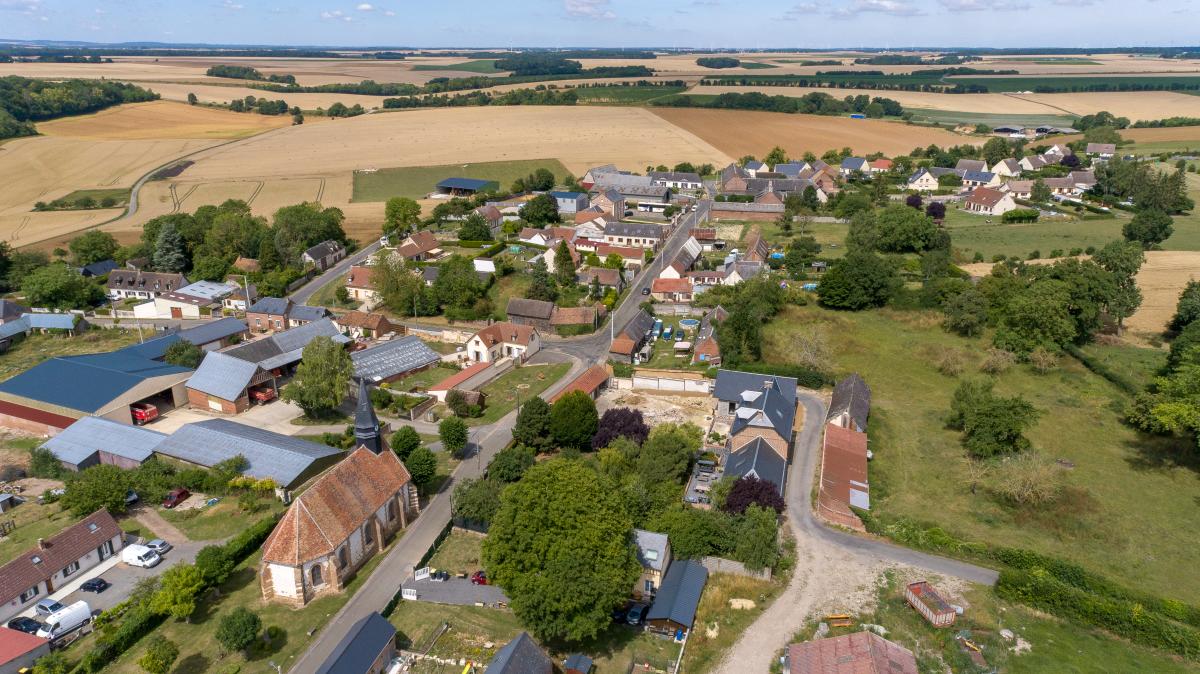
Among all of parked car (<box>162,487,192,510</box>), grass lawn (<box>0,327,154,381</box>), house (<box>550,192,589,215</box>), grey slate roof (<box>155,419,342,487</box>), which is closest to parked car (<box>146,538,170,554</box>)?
parked car (<box>162,487,192,510</box>)

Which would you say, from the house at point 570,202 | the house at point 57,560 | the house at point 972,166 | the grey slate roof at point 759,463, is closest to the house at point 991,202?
the house at point 972,166

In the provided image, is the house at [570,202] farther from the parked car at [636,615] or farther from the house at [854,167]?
the parked car at [636,615]

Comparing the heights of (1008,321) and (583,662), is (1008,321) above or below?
above

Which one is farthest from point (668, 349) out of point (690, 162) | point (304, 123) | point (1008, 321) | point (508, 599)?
point (304, 123)

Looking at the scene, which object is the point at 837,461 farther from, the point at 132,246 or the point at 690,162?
the point at 690,162

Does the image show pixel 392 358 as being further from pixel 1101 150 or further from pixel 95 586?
pixel 1101 150

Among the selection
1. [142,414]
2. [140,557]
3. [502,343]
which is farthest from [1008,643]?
[142,414]

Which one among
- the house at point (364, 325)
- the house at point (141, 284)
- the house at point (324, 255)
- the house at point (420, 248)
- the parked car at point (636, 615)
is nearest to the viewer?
the parked car at point (636, 615)
